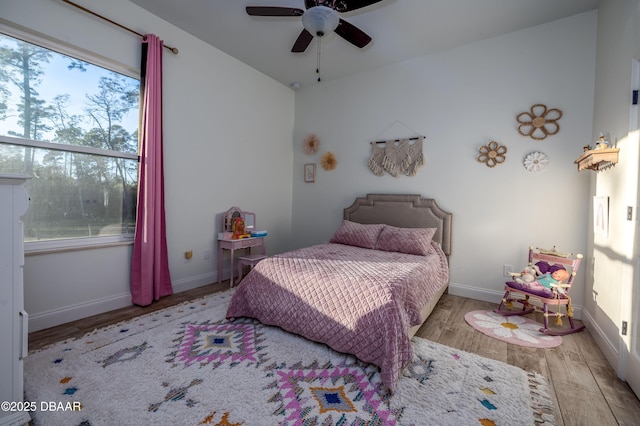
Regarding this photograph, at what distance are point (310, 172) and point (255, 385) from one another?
3404mm

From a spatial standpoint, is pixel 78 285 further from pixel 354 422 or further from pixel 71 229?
pixel 354 422

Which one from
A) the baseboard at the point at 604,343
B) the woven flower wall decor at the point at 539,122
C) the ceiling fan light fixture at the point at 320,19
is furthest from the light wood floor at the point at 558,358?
the ceiling fan light fixture at the point at 320,19

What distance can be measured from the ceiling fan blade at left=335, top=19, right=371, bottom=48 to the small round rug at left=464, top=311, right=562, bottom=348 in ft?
8.96

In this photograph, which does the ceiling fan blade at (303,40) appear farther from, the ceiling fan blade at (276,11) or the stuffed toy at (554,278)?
the stuffed toy at (554,278)

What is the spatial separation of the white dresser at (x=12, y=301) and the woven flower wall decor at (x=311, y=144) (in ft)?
11.9

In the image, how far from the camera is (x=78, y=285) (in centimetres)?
258

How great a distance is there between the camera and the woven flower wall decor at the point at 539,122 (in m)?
2.92

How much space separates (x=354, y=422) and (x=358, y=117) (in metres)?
3.70

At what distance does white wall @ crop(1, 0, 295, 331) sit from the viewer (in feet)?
7.92

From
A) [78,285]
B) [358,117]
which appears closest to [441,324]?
[358,117]

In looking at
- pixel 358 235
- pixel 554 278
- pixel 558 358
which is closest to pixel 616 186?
pixel 554 278

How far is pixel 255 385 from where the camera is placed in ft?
5.58

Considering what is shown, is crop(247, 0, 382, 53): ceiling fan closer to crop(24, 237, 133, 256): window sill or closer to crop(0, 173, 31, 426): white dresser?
crop(0, 173, 31, 426): white dresser

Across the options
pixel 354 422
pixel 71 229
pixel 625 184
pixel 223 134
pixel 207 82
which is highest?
pixel 207 82
